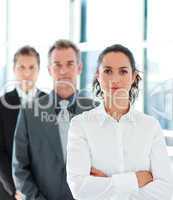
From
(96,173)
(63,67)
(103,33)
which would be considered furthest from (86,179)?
(103,33)

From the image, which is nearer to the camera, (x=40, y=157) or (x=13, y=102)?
(x=40, y=157)

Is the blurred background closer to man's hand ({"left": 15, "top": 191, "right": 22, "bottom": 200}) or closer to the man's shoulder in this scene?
the man's shoulder

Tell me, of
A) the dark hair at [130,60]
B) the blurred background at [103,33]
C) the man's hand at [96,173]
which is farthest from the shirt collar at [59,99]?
the blurred background at [103,33]

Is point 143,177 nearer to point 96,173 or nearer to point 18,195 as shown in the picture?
point 96,173

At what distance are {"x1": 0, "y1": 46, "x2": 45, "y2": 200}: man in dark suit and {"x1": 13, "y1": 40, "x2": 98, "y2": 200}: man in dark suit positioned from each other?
27cm

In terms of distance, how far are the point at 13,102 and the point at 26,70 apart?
278mm

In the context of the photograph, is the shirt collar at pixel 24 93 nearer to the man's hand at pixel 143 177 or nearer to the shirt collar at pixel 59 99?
the shirt collar at pixel 59 99

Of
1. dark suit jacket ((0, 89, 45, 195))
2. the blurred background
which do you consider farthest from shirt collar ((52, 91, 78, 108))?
the blurred background

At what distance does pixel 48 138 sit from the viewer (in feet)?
6.80

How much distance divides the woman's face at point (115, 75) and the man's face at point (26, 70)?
100 cm

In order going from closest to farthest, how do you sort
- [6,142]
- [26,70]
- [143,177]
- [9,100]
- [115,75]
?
[143,177], [115,75], [6,142], [9,100], [26,70]

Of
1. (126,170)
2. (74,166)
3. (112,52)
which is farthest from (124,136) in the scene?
(112,52)

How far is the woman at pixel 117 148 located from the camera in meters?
1.67

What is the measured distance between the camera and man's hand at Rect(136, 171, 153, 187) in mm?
1664
